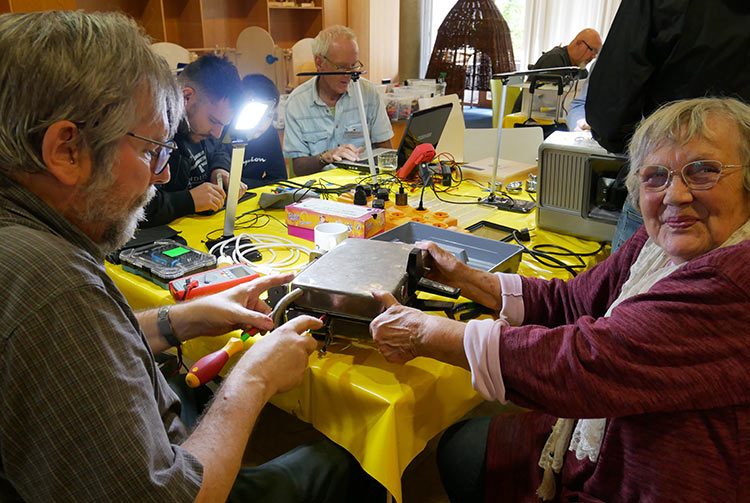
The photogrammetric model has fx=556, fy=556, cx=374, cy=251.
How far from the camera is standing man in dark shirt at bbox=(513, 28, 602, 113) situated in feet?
15.1

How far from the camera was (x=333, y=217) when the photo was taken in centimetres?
165

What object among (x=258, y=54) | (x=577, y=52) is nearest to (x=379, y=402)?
(x=258, y=54)

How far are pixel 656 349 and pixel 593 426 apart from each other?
0.71 feet

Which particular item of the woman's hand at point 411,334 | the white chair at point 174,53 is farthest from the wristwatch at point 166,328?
the white chair at point 174,53

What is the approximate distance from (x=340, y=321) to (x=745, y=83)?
4.57ft

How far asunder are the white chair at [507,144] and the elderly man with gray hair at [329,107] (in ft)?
1.94

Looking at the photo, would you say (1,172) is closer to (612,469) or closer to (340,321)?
A: (340,321)

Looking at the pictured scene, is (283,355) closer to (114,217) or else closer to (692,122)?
(114,217)

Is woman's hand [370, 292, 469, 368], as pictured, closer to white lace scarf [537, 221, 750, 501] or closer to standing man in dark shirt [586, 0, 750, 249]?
white lace scarf [537, 221, 750, 501]

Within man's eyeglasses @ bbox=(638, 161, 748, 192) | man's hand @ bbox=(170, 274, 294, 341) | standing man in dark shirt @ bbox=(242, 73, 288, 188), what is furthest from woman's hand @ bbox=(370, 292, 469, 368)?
standing man in dark shirt @ bbox=(242, 73, 288, 188)

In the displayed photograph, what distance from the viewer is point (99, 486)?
0.66 meters

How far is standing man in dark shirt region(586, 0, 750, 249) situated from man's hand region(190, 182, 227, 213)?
4.21 ft

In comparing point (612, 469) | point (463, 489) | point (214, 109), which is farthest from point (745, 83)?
point (214, 109)

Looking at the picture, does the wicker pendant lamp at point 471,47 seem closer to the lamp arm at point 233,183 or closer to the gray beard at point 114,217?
the lamp arm at point 233,183
